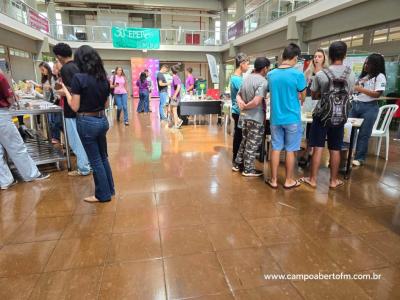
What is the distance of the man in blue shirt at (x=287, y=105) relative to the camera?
284 cm

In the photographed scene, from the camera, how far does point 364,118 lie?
394 centimetres

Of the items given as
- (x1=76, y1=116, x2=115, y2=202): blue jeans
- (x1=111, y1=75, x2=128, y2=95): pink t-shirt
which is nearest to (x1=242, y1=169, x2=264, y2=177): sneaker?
(x1=76, y1=116, x2=115, y2=202): blue jeans

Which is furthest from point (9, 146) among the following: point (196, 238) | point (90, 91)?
point (196, 238)

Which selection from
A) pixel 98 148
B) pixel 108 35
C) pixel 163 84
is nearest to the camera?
pixel 98 148

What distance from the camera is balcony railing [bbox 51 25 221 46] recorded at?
15062mm

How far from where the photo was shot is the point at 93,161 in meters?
2.64

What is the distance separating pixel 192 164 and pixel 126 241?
202cm

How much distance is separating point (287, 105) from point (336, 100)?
0.48 meters

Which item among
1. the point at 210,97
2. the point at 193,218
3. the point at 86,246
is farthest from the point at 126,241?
the point at 210,97

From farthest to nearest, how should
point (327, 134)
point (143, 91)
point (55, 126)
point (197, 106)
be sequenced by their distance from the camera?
1. point (143, 91)
2. point (197, 106)
3. point (55, 126)
4. point (327, 134)

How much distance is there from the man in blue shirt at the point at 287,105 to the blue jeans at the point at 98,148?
1746 mm

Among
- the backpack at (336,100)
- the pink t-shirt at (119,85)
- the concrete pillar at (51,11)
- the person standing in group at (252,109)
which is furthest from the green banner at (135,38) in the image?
the backpack at (336,100)

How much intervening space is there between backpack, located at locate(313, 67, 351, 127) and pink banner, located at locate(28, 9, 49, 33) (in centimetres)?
1239

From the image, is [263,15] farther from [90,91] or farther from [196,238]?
[196,238]
